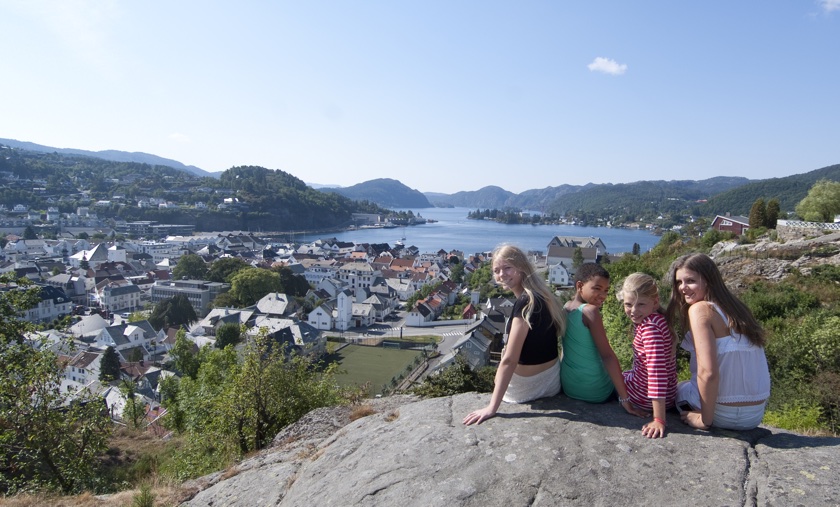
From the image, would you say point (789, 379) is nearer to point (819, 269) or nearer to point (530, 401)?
point (530, 401)

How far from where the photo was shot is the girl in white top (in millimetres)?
3078

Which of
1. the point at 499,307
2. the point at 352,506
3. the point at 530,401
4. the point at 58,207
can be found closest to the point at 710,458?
the point at 530,401

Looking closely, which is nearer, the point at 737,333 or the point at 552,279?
the point at 737,333

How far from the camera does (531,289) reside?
139 inches

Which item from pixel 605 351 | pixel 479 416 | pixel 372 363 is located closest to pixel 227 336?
pixel 372 363

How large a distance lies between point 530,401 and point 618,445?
0.85m

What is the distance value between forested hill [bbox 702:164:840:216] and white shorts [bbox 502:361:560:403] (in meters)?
145

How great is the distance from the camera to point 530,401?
12.9ft

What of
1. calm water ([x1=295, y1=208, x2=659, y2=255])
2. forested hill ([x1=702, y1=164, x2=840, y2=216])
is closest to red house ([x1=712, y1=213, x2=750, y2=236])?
calm water ([x1=295, y1=208, x2=659, y2=255])

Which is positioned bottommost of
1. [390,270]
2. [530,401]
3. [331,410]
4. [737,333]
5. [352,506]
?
[390,270]

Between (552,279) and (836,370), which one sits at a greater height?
(836,370)

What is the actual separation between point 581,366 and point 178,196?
17037 centimetres

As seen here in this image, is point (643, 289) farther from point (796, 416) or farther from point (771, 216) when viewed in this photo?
point (771, 216)

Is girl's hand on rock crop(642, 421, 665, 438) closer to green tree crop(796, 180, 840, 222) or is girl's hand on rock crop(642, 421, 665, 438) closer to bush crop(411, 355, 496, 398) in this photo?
bush crop(411, 355, 496, 398)
